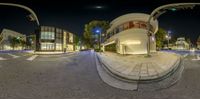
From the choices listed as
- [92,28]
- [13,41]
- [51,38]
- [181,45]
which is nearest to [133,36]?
[92,28]

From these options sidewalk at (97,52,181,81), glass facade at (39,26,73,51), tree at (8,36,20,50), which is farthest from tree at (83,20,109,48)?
tree at (8,36,20,50)

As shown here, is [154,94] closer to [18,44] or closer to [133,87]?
[133,87]

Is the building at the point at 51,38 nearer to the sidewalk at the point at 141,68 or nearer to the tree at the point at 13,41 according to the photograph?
the tree at the point at 13,41

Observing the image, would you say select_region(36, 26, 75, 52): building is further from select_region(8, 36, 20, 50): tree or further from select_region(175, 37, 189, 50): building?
select_region(175, 37, 189, 50): building

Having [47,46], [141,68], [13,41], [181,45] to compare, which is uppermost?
[13,41]

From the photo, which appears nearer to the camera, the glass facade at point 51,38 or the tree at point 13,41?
the glass facade at point 51,38

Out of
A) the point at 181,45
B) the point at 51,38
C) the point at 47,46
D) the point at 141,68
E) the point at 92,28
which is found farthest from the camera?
the point at 181,45

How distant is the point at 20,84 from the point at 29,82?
530 millimetres

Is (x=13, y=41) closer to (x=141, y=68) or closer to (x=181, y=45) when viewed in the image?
(x=181, y=45)

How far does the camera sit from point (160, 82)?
922 centimetres

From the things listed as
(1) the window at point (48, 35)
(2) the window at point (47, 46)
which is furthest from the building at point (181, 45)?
(2) the window at point (47, 46)

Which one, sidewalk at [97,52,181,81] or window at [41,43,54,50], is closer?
sidewalk at [97,52,181,81]

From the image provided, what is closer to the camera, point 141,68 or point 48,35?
point 141,68

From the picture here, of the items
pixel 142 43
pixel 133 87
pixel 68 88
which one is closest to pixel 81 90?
pixel 68 88
